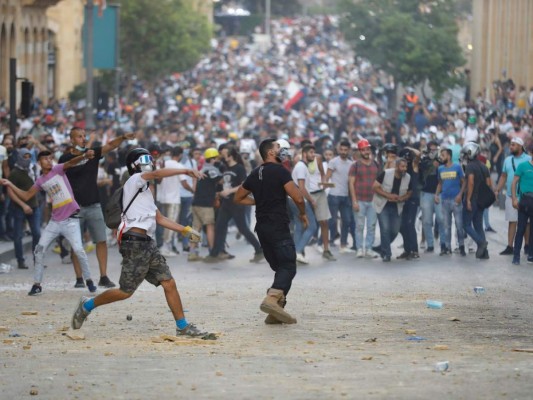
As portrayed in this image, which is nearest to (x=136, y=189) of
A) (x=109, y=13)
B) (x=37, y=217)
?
(x=37, y=217)

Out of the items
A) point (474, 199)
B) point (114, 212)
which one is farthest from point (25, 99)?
point (114, 212)

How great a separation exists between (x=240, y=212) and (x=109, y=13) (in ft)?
60.8

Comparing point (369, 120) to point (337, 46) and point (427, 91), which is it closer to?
point (427, 91)

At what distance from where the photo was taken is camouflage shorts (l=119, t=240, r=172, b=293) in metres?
12.3

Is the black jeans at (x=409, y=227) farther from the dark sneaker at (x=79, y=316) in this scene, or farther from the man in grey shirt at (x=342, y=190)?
the dark sneaker at (x=79, y=316)

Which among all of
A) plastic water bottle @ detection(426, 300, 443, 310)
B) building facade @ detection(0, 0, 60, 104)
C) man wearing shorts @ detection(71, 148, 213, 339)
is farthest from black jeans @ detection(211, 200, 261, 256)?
building facade @ detection(0, 0, 60, 104)

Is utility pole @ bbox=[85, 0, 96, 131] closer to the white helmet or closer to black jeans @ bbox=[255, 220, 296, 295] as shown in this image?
the white helmet

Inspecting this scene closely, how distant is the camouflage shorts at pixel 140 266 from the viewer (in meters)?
12.3

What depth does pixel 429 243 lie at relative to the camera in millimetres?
21797

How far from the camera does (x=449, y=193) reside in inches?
842

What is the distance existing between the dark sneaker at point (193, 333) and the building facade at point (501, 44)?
132 feet

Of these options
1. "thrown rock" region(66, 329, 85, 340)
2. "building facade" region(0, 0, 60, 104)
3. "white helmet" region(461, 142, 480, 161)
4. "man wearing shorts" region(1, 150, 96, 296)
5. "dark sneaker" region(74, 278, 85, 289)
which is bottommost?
"dark sneaker" region(74, 278, 85, 289)

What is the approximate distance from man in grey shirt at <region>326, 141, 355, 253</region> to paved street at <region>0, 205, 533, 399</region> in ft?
10.8

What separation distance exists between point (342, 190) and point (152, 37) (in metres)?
39.1
